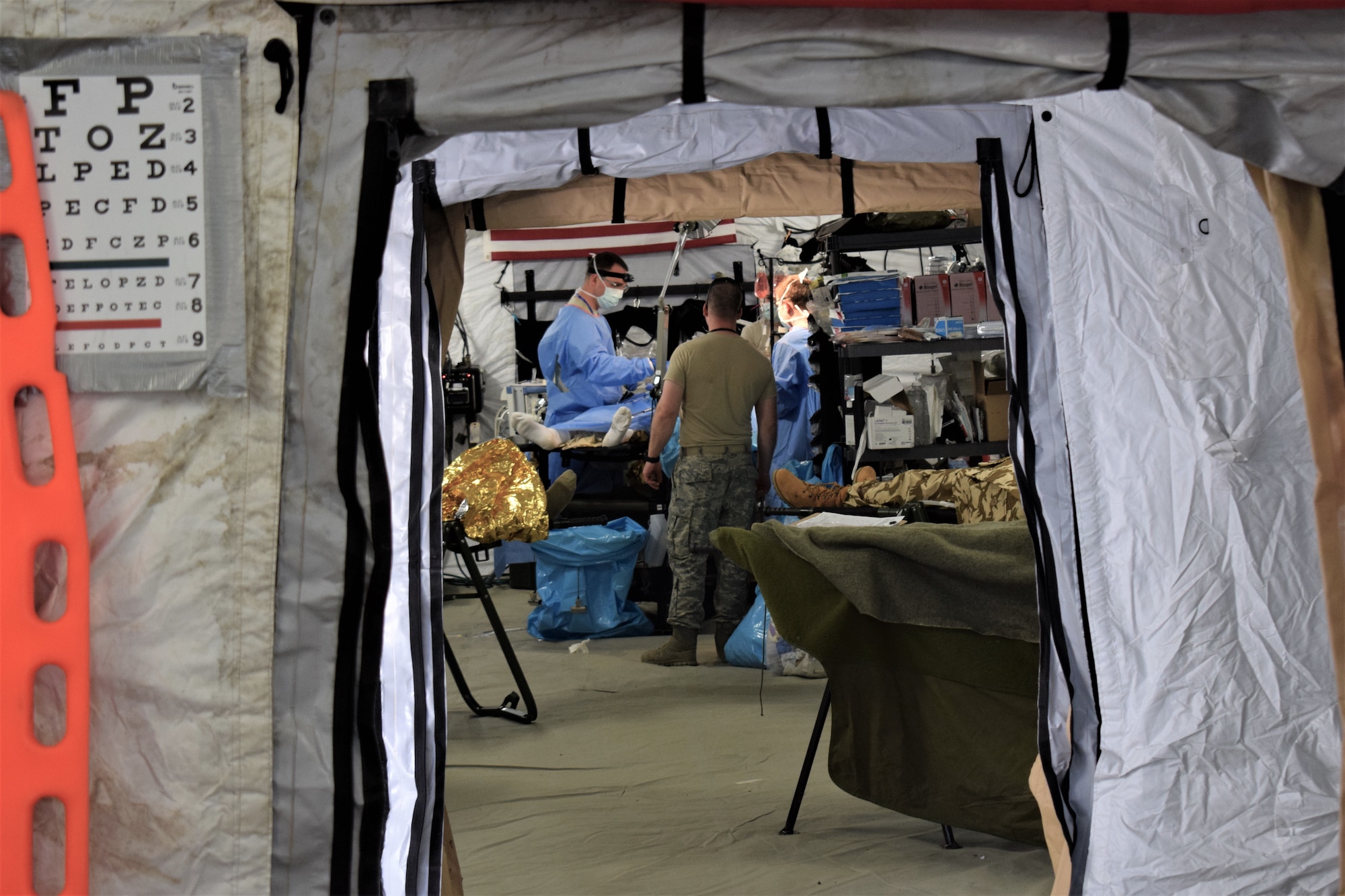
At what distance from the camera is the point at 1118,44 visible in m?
1.95

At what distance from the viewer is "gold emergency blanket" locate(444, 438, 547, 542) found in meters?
4.88

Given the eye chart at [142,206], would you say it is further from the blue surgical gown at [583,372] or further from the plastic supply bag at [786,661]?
the blue surgical gown at [583,372]

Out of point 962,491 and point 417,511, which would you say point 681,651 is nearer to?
point 962,491

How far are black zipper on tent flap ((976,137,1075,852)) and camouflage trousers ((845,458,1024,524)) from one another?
3.36 ft

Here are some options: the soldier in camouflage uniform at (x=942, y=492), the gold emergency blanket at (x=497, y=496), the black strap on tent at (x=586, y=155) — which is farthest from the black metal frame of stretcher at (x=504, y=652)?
the black strap on tent at (x=586, y=155)

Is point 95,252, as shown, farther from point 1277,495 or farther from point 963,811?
point 963,811

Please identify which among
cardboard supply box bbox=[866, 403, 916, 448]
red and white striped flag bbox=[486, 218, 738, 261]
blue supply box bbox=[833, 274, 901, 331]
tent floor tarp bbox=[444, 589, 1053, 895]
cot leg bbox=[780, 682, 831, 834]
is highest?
red and white striped flag bbox=[486, 218, 738, 261]

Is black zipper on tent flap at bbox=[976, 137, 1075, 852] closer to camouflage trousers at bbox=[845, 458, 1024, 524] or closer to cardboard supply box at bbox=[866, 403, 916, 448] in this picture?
camouflage trousers at bbox=[845, 458, 1024, 524]

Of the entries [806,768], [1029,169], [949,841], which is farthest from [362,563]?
[949,841]

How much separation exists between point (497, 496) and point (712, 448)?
128 centimetres

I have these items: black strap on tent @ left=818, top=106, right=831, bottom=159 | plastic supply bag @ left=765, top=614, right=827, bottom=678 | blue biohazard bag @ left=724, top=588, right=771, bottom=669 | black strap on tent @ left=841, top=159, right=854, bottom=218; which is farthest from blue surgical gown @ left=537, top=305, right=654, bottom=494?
black strap on tent @ left=818, top=106, right=831, bottom=159

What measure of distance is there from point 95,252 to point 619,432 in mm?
5079

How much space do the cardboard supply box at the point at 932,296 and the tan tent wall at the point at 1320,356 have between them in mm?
2993

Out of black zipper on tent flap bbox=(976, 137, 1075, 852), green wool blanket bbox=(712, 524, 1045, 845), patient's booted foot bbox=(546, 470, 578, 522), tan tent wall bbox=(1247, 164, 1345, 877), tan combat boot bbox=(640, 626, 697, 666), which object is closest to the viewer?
tan tent wall bbox=(1247, 164, 1345, 877)
